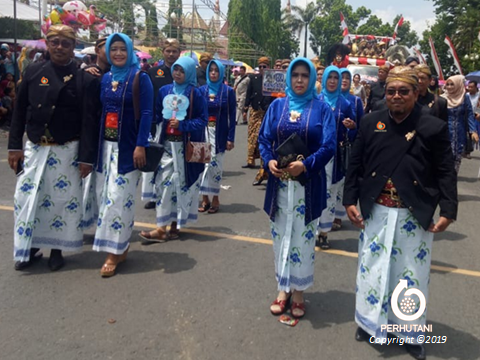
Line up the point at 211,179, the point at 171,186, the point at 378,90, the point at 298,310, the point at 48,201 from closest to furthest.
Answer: the point at 298,310 → the point at 48,201 → the point at 171,186 → the point at 211,179 → the point at 378,90

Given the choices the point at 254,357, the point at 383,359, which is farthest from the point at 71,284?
the point at 383,359

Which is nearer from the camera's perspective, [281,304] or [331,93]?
[281,304]

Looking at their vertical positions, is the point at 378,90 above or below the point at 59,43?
below

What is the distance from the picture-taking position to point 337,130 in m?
5.28

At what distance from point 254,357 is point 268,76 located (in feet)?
22.0

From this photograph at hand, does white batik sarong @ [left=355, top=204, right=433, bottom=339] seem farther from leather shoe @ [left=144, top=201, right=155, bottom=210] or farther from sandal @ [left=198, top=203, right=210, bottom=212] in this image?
leather shoe @ [left=144, top=201, right=155, bottom=210]

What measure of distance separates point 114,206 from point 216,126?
276 centimetres

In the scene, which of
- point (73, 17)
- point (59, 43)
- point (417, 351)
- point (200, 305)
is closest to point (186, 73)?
point (59, 43)

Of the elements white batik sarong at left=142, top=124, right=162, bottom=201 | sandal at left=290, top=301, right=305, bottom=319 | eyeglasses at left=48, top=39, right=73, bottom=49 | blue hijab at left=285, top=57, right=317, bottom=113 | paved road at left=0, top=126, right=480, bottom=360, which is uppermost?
eyeglasses at left=48, top=39, right=73, bottom=49

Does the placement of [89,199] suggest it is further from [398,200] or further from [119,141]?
[398,200]

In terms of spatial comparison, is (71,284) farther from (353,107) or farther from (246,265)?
(353,107)

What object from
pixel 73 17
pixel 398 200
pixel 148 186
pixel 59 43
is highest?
pixel 73 17

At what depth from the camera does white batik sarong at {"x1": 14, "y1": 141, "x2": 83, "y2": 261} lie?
4.19 meters

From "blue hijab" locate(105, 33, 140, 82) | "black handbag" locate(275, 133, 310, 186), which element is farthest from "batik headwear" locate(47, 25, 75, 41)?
"black handbag" locate(275, 133, 310, 186)
